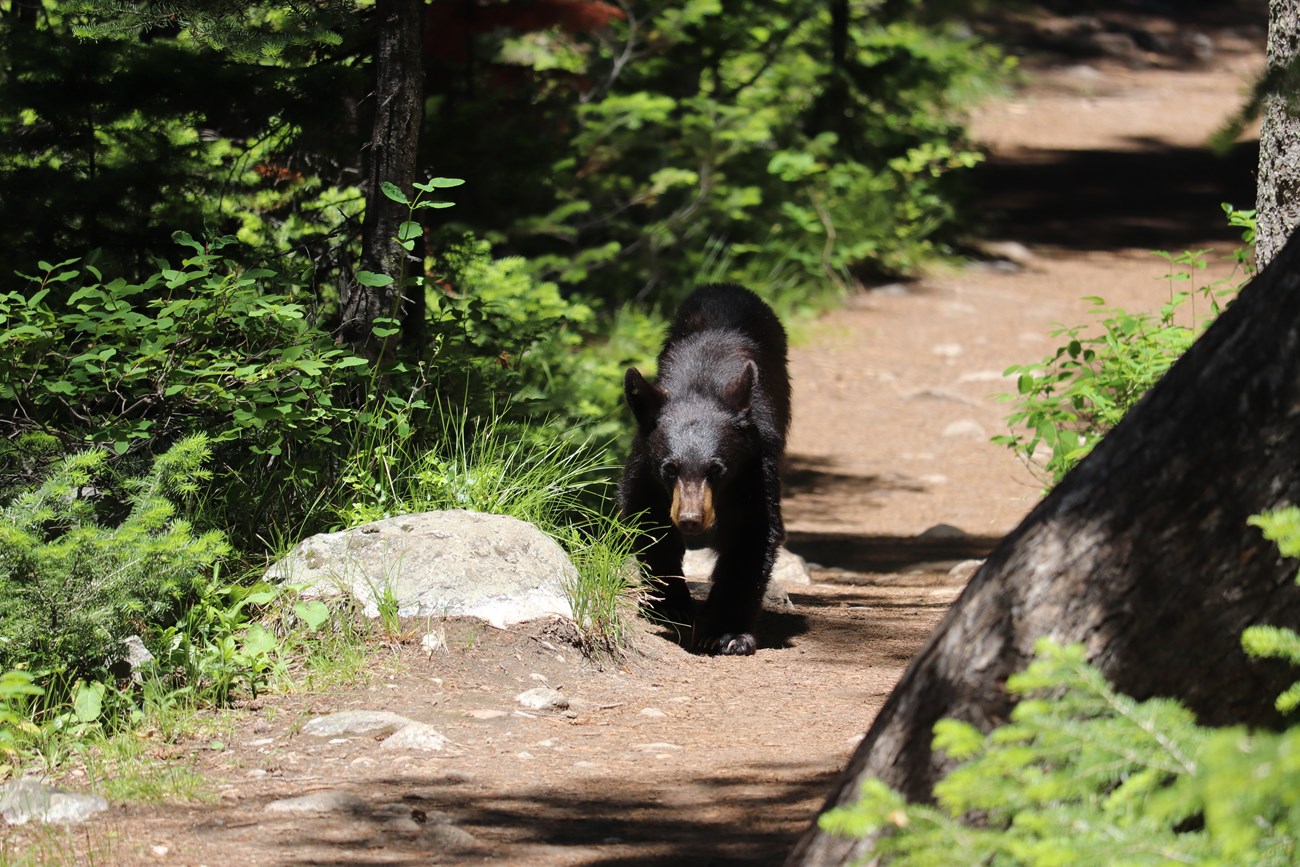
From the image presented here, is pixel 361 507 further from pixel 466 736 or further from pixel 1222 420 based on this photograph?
pixel 1222 420

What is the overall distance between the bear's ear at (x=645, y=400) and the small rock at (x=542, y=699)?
5.40 feet

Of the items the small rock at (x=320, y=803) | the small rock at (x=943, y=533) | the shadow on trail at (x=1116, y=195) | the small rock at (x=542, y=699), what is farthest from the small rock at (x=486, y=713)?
the shadow on trail at (x=1116, y=195)

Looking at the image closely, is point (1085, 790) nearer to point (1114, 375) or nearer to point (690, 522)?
point (690, 522)

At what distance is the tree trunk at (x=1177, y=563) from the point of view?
253 cm

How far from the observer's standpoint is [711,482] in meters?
5.92

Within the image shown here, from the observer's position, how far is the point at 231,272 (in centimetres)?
583

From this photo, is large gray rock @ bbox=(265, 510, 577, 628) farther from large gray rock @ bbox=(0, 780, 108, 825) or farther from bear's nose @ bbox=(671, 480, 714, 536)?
large gray rock @ bbox=(0, 780, 108, 825)

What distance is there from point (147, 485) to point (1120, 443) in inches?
139

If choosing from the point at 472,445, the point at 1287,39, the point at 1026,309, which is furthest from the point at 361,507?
the point at 1026,309

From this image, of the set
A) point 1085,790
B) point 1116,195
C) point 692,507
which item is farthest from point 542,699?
point 1116,195

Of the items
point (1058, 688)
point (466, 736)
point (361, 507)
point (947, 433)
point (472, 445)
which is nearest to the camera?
point (1058, 688)

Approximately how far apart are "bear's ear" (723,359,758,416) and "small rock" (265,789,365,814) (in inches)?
111

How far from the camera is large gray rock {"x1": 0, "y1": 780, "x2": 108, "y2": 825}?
12.4 feet

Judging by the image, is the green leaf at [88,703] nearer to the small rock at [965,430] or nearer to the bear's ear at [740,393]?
the bear's ear at [740,393]
